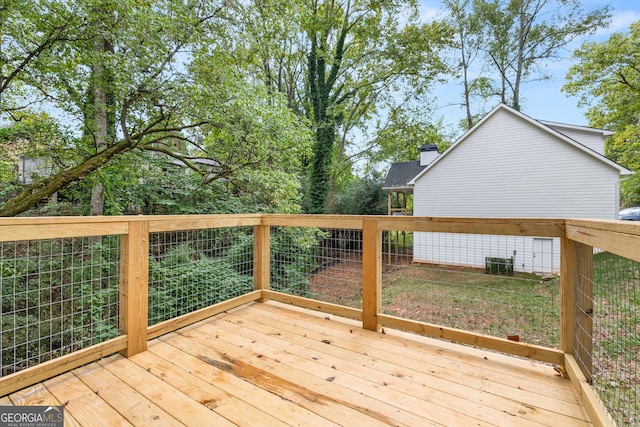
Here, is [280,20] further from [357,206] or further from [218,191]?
[357,206]

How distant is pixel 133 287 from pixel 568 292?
2.86m

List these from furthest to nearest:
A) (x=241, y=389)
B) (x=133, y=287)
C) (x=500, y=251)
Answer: (x=500, y=251) < (x=133, y=287) < (x=241, y=389)

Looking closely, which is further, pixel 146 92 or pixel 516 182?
pixel 516 182

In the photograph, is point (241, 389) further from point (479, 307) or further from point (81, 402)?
point (479, 307)

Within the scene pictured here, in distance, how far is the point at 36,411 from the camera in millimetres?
1471

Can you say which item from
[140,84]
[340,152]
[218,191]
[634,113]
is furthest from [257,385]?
[634,113]

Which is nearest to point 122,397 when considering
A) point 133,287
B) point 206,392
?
point 206,392

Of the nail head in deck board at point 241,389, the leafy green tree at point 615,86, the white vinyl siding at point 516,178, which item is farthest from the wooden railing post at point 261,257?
the leafy green tree at point 615,86

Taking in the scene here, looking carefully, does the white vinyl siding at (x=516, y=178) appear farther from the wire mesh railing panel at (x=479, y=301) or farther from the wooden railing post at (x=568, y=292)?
the wooden railing post at (x=568, y=292)

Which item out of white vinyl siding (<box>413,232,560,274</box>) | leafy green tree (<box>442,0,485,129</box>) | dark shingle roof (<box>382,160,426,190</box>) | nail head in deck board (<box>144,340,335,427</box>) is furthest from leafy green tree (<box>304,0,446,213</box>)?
nail head in deck board (<box>144,340,335,427</box>)

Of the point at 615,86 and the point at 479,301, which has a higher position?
the point at 615,86

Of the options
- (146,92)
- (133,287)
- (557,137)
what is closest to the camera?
(133,287)

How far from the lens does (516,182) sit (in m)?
9.09

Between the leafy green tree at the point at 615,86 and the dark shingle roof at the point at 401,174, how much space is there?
23.7ft
